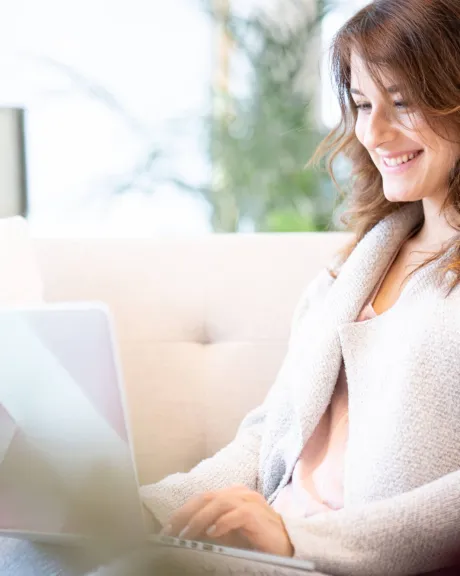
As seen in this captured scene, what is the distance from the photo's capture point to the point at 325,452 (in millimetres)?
1060

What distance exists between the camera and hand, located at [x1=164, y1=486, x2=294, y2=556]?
2.58 ft

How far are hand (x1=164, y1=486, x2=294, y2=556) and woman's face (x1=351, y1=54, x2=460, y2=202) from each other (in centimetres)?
49

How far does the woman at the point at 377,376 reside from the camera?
808 mm

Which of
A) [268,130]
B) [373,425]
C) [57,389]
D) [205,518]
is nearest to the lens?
[57,389]

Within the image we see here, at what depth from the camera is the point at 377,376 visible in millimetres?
988

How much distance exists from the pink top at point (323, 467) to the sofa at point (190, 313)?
36 cm

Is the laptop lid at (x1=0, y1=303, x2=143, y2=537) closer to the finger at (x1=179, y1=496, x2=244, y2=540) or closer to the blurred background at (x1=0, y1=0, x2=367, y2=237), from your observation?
the finger at (x1=179, y1=496, x2=244, y2=540)

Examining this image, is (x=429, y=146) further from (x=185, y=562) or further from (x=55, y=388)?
(x=185, y=562)

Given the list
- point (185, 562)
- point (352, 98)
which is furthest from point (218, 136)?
point (185, 562)

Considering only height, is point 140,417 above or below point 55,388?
below

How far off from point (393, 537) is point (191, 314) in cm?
74

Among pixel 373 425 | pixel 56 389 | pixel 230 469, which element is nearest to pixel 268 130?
pixel 230 469

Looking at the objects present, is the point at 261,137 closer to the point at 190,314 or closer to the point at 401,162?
the point at 190,314

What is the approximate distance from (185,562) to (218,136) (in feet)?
7.91
